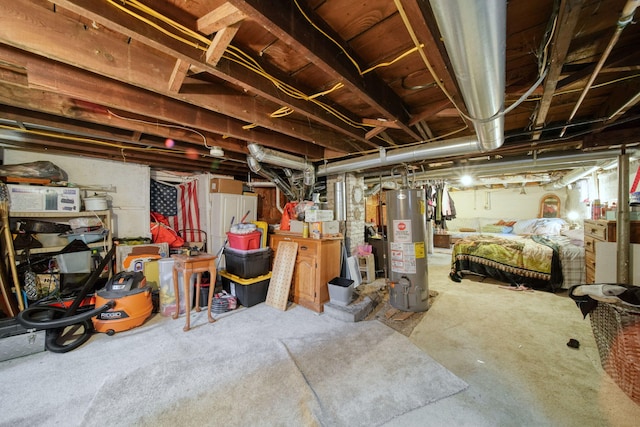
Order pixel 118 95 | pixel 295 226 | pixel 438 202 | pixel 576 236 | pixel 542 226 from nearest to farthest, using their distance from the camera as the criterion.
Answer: pixel 118 95, pixel 295 226, pixel 576 236, pixel 438 202, pixel 542 226

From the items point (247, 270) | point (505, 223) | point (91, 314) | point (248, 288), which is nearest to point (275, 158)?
point (247, 270)

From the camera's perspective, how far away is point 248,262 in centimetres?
313

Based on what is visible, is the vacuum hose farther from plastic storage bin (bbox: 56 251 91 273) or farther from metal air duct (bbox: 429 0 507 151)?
metal air duct (bbox: 429 0 507 151)

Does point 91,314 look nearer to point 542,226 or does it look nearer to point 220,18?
point 220,18

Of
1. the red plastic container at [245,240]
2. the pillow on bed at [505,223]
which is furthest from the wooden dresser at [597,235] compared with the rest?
the pillow on bed at [505,223]

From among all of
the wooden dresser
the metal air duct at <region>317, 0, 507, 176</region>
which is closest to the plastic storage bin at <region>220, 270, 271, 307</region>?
the metal air duct at <region>317, 0, 507, 176</region>

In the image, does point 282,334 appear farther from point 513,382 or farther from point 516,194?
point 516,194

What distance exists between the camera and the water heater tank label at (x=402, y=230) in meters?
2.88

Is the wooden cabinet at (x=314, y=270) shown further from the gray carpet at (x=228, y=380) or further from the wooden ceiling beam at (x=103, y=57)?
the wooden ceiling beam at (x=103, y=57)

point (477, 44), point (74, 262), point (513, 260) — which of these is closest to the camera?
point (477, 44)

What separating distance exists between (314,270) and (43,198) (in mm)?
3382

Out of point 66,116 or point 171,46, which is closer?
point 171,46

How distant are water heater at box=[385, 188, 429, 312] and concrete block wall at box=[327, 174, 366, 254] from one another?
3.41 ft

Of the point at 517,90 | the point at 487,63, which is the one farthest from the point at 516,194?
the point at 487,63
